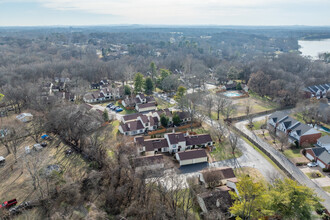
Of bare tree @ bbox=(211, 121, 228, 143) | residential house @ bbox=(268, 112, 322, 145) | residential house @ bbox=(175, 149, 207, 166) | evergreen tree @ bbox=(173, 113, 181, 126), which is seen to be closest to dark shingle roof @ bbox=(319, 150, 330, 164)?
residential house @ bbox=(268, 112, 322, 145)

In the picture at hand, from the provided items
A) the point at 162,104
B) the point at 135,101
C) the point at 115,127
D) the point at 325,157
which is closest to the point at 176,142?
the point at 115,127

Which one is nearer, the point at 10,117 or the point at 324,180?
the point at 324,180

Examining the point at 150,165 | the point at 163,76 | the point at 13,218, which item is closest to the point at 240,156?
the point at 150,165

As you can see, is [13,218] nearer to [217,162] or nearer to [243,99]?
[217,162]

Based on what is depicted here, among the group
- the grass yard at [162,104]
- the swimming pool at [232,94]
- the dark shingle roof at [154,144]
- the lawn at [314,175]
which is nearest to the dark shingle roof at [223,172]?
the dark shingle roof at [154,144]

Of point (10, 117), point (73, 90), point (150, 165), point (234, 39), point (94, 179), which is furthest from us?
point (234, 39)

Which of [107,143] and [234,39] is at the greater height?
[234,39]

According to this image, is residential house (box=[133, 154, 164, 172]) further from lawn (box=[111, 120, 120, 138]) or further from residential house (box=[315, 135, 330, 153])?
residential house (box=[315, 135, 330, 153])

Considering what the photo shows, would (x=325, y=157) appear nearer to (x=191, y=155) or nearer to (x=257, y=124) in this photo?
(x=257, y=124)
